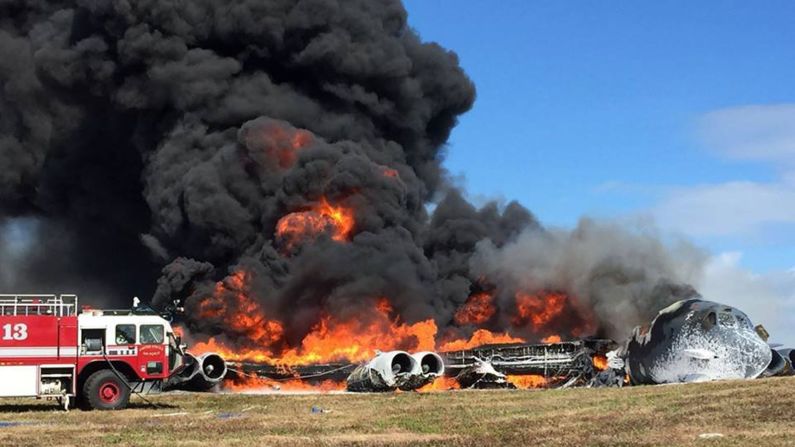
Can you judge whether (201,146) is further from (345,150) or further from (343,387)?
(343,387)

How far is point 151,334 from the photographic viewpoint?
3881 centimetres

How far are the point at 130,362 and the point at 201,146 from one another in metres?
36.2

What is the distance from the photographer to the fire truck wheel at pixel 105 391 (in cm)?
3719

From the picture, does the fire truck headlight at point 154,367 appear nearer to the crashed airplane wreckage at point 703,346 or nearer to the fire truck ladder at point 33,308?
the fire truck ladder at point 33,308

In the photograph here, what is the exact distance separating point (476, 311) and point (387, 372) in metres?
28.0

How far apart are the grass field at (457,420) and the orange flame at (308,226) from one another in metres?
25.7

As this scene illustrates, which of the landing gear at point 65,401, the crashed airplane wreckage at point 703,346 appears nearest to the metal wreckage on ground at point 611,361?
the crashed airplane wreckage at point 703,346

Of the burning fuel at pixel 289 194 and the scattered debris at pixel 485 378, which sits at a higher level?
the burning fuel at pixel 289 194

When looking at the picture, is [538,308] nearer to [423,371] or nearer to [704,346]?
[423,371]

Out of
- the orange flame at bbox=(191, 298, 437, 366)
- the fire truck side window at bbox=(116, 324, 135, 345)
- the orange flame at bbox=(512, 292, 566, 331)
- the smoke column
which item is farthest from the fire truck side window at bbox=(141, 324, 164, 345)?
the orange flame at bbox=(512, 292, 566, 331)

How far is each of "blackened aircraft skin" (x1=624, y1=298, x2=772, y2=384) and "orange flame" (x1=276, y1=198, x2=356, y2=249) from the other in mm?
26797

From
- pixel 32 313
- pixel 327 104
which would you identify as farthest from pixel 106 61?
pixel 32 313

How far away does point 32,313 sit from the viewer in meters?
38.5

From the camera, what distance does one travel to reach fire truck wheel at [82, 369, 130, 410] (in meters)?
37.2
